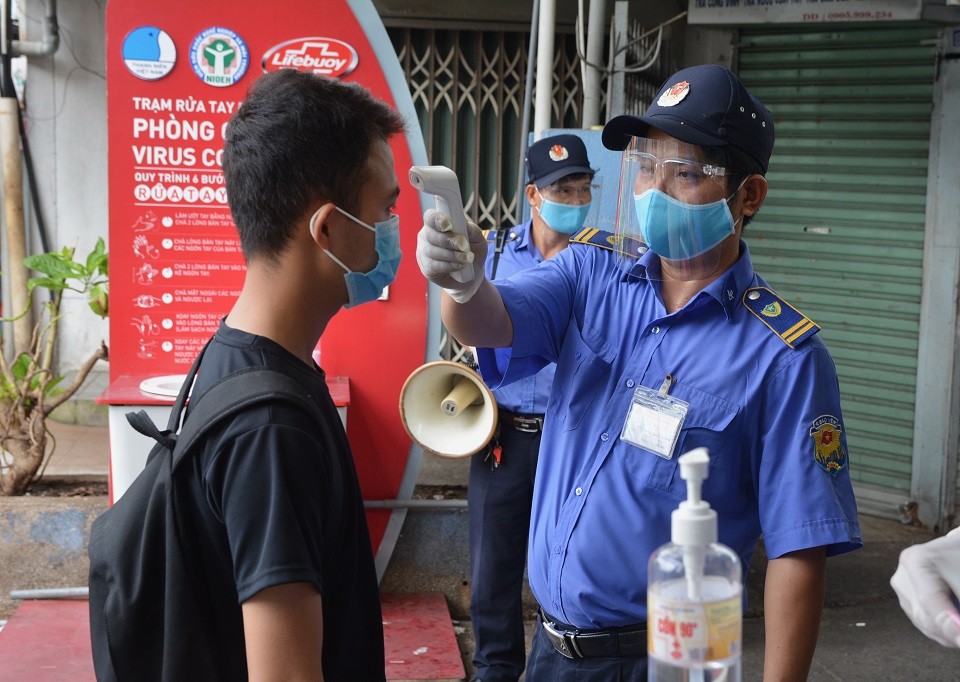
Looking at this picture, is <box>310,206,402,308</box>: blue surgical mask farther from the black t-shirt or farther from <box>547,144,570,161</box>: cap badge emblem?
<box>547,144,570,161</box>: cap badge emblem

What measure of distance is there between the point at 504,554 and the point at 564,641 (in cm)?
157

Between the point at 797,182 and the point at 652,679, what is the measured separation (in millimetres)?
4864

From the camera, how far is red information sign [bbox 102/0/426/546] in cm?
362

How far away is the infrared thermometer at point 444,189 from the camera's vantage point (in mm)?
1508

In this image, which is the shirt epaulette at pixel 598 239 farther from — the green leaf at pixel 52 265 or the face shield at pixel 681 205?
the green leaf at pixel 52 265

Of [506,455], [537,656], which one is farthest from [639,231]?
[506,455]

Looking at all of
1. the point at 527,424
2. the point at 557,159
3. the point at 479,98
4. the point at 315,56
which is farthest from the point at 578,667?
the point at 479,98

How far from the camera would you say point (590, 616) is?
5.89 ft

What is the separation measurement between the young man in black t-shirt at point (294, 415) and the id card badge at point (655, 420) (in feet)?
1.84

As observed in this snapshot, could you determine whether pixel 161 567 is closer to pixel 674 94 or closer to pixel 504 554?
pixel 674 94

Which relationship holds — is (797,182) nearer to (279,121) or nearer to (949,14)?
(949,14)

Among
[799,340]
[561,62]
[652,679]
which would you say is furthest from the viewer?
[561,62]

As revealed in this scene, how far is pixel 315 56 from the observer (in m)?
3.67

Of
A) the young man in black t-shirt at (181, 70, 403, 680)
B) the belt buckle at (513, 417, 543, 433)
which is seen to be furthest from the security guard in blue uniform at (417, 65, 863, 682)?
the belt buckle at (513, 417, 543, 433)
